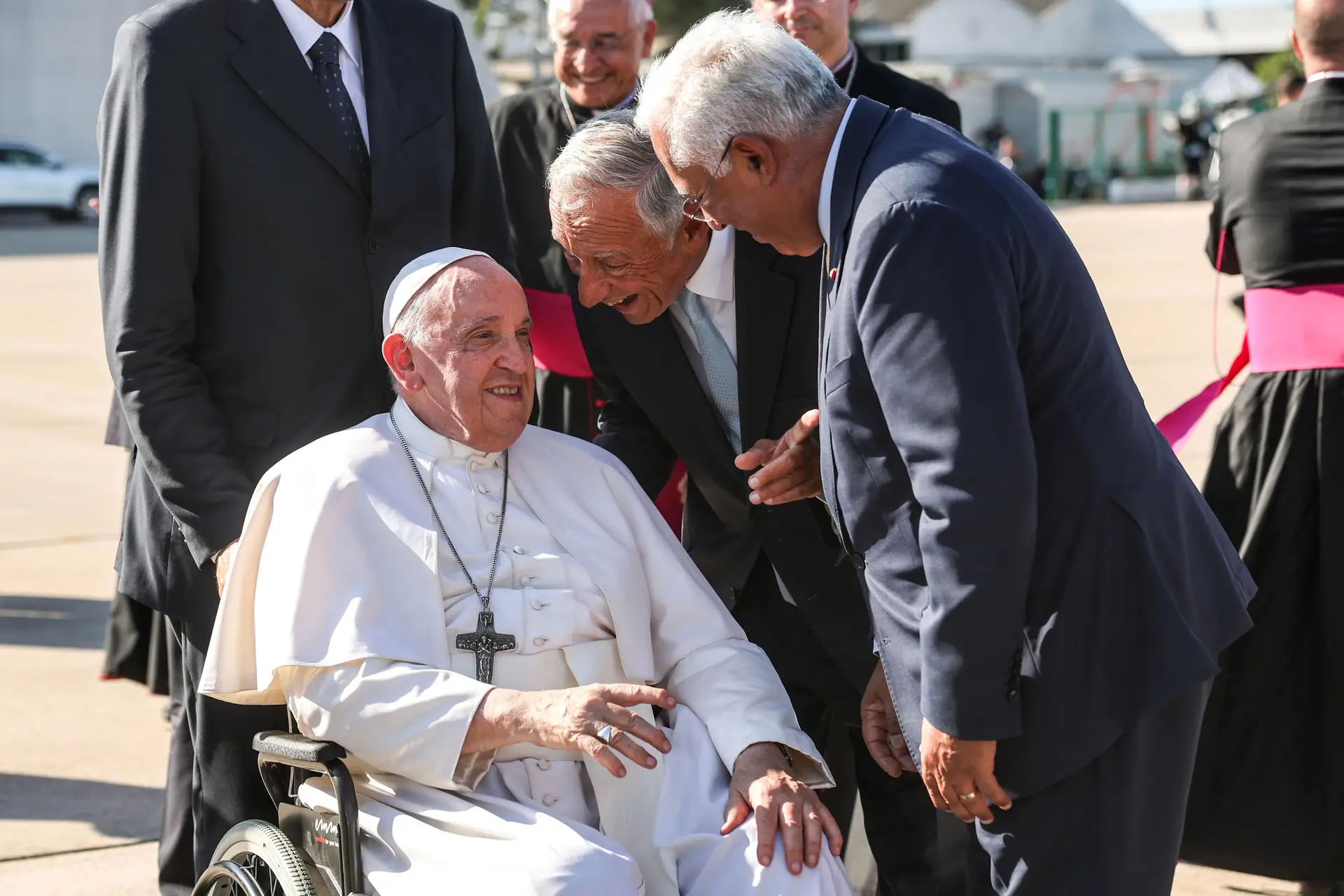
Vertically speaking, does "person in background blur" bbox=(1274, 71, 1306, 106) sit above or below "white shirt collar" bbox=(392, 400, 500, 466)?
above

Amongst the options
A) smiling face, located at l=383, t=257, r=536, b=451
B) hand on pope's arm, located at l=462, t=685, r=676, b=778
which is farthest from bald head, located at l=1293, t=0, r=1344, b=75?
hand on pope's arm, located at l=462, t=685, r=676, b=778

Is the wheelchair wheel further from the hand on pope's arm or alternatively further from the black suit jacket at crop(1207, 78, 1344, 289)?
the black suit jacket at crop(1207, 78, 1344, 289)

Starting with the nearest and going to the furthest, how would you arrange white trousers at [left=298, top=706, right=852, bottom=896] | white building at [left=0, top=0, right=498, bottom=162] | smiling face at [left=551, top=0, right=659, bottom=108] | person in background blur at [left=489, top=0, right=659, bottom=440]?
white trousers at [left=298, top=706, right=852, bottom=896] → person in background blur at [left=489, top=0, right=659, bottom=440] → smiling face at [left=551, top=0, right=659, bottom=108] → white building at [left=0, top=0, right=498, bottom=162]

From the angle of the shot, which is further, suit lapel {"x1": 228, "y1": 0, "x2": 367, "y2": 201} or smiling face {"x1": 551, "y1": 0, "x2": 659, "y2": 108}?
smiling face {"x1": 551, "y1": 0, "x2": 659, "y2": 108}

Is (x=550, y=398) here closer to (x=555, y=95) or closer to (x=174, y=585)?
(x=555, y=95)

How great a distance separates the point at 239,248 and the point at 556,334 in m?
1.06

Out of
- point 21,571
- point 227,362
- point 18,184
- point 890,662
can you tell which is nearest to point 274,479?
point 227,362

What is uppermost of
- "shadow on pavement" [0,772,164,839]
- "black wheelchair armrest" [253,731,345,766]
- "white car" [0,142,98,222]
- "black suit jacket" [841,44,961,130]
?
"black suit jacket" [841,44,961,130]

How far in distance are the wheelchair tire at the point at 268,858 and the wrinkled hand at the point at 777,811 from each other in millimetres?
660

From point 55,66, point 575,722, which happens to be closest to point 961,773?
point 575,722

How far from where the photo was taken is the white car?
99.4 feet

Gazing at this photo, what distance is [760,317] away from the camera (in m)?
3.16

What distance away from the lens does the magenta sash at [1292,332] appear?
3.79 meters

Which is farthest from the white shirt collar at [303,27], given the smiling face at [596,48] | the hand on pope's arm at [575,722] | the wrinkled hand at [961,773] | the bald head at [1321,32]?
the bald head at [1321,32]
